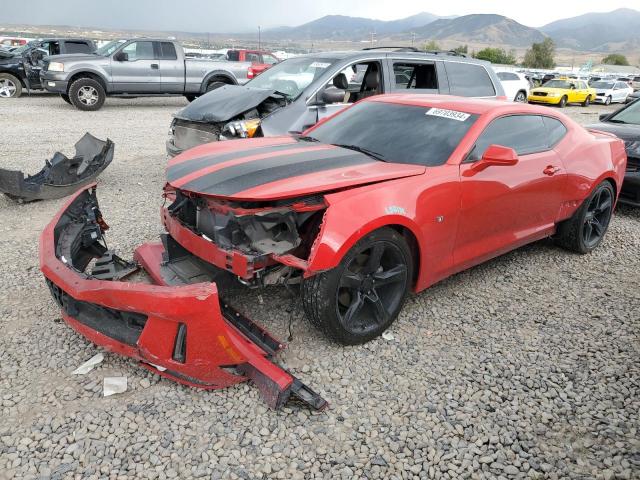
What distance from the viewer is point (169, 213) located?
357cm

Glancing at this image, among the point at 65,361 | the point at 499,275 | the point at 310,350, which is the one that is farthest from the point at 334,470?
the point at 499,275

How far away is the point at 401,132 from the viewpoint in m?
3.85

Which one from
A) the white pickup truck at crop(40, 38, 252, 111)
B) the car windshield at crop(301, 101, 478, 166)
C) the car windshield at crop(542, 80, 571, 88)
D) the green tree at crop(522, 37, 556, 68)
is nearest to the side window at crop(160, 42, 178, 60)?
the white pickup truck at crop(40, 38, 252, 111)

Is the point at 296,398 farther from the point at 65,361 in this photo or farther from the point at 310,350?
the point at 65,361

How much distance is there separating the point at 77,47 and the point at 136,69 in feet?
13.1

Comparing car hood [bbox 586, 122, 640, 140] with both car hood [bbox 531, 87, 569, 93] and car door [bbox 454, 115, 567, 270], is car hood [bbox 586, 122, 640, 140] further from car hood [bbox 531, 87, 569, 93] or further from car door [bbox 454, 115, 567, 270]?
car hood [bbox 531, 87, 569, 93]

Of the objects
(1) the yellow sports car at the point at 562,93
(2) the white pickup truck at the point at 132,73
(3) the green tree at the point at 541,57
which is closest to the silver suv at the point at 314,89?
(2) the white pickup truck at the point at 132,73

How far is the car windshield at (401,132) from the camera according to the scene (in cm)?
362

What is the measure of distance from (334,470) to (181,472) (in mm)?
700

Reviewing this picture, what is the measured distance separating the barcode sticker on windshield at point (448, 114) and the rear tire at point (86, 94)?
11.7 meters

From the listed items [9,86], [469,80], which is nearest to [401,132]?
[469,80]

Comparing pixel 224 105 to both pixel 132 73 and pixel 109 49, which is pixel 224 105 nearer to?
pixel 132 73

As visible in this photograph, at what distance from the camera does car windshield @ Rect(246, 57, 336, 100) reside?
660 centimetres

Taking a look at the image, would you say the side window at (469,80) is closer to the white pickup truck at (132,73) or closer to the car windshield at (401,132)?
the car windshield at (401,132)
